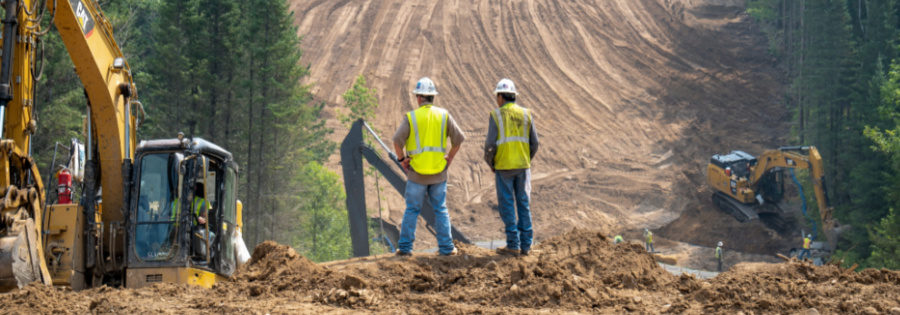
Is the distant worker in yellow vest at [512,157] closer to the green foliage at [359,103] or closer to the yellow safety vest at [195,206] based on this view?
the yellow safety vest at [195,206]

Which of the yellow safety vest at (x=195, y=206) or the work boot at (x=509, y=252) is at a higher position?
the yellow safety vest at (x=195, y=206)

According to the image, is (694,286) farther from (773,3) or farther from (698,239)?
(773,3)

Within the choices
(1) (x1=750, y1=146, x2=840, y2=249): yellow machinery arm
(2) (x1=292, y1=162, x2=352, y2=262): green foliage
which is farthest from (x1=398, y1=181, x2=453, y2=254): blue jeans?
(2) (x1=292, y1=162, x2=352, y2=262): green foliage

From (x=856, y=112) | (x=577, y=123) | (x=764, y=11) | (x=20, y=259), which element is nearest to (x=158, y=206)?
(x=20, y=259)

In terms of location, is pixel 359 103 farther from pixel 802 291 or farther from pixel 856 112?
pixel 802 291

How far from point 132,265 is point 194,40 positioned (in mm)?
18525

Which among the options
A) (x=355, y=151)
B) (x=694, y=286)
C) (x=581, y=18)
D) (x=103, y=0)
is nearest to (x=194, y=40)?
(x=103, y=0)

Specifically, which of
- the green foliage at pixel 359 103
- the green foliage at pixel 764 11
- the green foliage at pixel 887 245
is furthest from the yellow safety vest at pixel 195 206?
the green foliage at pixel 764 11

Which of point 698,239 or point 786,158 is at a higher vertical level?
point 786,158

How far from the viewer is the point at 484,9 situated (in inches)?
1785

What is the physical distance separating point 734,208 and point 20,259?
2570cm

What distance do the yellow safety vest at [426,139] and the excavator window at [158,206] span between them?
2464mm

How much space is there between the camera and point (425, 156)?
8453mm

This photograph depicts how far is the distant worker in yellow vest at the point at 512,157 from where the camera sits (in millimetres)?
8656
